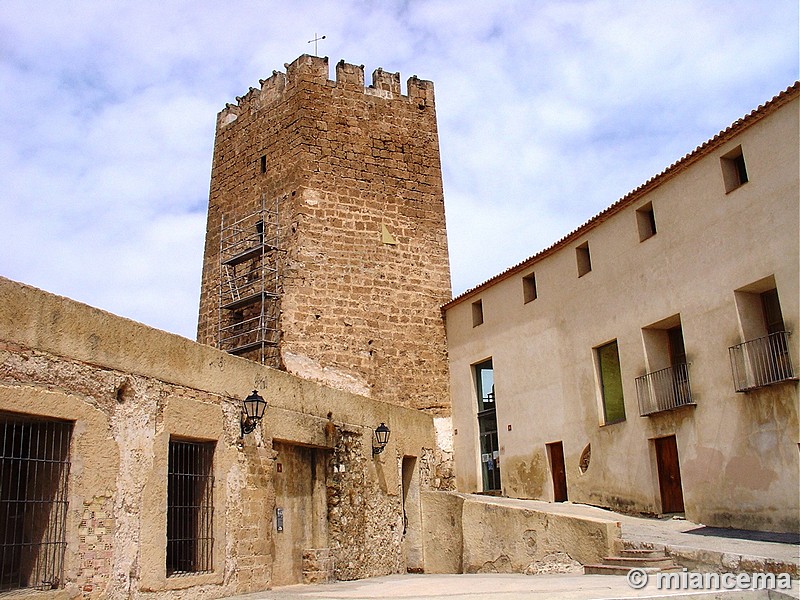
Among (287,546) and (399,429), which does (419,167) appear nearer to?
(399,429)

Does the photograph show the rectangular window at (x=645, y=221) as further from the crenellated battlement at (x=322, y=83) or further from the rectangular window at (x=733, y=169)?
the crenellated battlement at (x=322, y=83)

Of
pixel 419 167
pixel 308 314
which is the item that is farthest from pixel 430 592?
pixel 419 167

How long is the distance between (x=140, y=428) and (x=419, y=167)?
13011 mm

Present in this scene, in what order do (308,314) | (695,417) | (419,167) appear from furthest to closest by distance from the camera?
(419,167), (308,314), (695,417)

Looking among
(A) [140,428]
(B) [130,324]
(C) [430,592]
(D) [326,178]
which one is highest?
(D) [326,178]

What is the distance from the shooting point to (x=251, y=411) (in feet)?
29.1

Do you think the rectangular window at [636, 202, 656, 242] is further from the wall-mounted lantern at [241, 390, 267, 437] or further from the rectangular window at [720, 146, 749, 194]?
the wall-mounted lantern at [241, 390, 267, 437]

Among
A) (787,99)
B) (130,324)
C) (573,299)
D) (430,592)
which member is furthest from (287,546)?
(787,99)

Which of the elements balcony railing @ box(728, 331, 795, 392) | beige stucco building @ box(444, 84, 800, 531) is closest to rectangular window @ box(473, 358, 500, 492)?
beige stucco building @ box(444, 84, 800, 531)

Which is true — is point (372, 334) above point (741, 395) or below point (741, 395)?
above

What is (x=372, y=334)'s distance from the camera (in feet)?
57.0

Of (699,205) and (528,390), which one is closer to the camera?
(699,205)

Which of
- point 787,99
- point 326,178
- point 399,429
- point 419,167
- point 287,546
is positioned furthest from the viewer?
point 419,167

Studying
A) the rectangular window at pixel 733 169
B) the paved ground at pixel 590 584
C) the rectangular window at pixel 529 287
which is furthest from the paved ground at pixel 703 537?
the rectangular window at pixel 733 169
